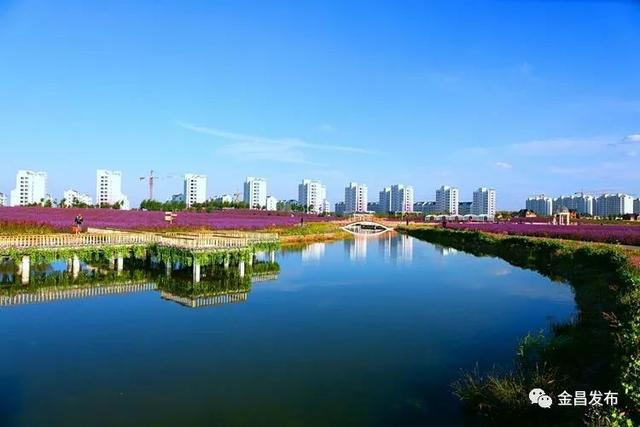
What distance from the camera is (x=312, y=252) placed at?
4169 centimetres

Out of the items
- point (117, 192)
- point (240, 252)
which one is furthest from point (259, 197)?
point (240, 252)

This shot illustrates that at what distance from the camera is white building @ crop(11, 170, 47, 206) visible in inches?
6235

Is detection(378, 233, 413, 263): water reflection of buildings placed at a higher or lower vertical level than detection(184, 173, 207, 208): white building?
lower

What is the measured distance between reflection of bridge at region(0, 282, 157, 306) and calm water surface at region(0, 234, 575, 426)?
55 cm

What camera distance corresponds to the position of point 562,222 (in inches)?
2480

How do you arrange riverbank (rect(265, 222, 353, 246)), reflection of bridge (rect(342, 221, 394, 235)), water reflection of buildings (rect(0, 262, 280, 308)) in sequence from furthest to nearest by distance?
1. reflection of bridge (rect(342, 221, 394, 235))
2. riverbank (rect(265, 222, 353, 246))
3. water reflection of buildings (rect(0, 262, 280, 308))

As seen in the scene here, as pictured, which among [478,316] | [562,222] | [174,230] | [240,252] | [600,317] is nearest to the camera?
[600,317]

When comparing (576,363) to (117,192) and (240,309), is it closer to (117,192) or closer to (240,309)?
(240,309)

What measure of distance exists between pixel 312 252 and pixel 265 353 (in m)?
28.4

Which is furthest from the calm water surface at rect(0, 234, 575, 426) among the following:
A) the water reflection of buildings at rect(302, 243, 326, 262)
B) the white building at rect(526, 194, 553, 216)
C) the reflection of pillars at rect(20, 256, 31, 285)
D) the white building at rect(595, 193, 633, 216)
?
the white building at rect(526, 194, 553, 216)

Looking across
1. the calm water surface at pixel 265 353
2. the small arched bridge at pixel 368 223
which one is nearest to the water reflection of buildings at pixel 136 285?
the calm water surface at pixel 265 353

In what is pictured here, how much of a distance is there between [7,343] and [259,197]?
169737 millimetres

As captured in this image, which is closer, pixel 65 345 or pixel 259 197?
pixel 65 345

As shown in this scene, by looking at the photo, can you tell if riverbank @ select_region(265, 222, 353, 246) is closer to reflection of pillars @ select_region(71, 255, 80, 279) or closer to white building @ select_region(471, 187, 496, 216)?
reflection of pillars @ select_region(71, 255, 80, 279)
